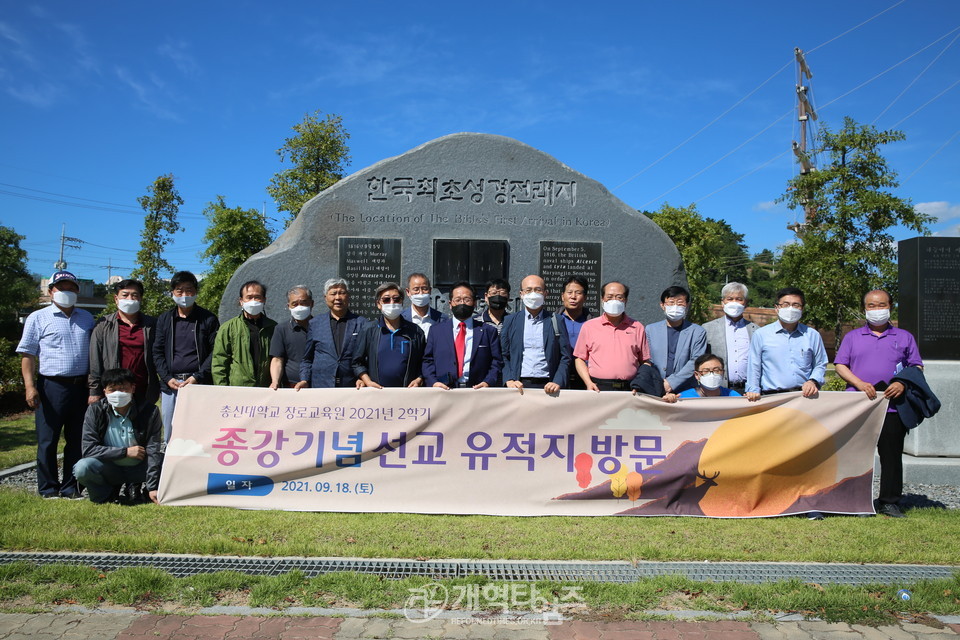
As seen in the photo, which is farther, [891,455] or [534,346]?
[534,346]

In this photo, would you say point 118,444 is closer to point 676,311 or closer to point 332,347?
point 332,347

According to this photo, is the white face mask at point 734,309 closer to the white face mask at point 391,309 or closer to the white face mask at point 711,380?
the white face mask at point 711,380

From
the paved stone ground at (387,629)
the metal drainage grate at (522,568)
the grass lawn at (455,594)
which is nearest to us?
the paved stone ground at (387,629)

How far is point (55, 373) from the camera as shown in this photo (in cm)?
Answer: 527

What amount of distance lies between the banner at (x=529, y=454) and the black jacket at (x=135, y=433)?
14cm

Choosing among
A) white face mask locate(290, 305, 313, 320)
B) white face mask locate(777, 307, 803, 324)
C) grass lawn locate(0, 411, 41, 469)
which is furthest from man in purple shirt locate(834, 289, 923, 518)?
grass lawn locate(0, 411, 41, 469)

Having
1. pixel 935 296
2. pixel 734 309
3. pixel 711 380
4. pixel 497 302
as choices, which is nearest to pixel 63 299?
pixel 497 302

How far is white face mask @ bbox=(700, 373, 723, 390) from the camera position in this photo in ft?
16.5

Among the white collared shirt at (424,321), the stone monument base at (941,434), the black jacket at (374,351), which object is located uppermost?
the white collared shirt at (424,321)

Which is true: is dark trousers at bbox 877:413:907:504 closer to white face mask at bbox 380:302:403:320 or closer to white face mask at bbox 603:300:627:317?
white face mask at bbox 603:300:627:317

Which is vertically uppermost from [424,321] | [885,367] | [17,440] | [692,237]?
[692,237]

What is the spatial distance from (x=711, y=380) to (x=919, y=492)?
2736 millimetres

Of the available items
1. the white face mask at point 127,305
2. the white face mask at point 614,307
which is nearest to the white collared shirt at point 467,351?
the white face mask at point 614,307

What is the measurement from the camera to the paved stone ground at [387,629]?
2877mm
